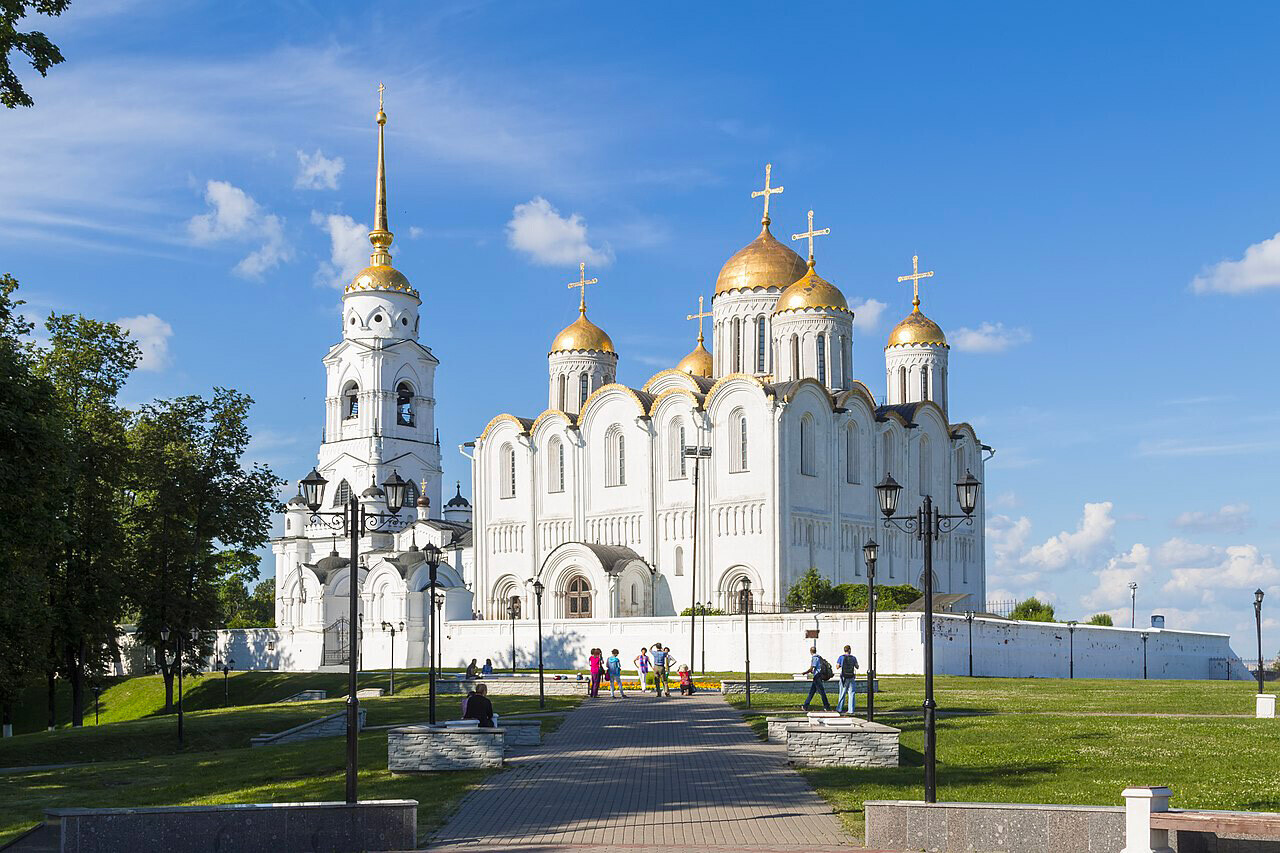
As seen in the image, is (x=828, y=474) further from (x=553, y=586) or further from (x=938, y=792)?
(x=938, y=792)

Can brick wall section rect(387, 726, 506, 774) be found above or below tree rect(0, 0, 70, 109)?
below

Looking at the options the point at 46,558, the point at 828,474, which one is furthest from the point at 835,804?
the point at 828,474

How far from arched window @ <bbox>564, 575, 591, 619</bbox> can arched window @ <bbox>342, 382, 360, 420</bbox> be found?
2082cm

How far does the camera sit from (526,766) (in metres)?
20.2

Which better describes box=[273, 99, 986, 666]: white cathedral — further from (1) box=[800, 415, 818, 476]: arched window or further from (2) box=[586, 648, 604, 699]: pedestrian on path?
(2) box=[586, 648, 604, 699]: pedestrian on path

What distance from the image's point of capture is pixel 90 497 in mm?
38719

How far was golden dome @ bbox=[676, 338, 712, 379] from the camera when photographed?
240 ft

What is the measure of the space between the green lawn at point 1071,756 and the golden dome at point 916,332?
39599 millimetres

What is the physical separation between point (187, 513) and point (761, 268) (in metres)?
31.5

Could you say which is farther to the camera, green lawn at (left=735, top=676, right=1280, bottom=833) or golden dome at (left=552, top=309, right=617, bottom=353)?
golden dome at (left=552, top=309, right=617, bottom=353)

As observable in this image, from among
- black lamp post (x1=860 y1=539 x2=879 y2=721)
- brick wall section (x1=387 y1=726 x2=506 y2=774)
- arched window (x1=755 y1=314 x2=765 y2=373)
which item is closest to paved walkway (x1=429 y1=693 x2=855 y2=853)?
brick wall section (x1=387 y1=726 x2=506 y2=774)

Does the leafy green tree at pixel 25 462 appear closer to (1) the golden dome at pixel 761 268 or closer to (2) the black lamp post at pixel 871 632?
(2) the black lamp post at pixel 871 632

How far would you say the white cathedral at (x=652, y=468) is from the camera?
2339 inches

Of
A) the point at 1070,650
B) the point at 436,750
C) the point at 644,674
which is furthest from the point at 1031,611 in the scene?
the point at 436,750
